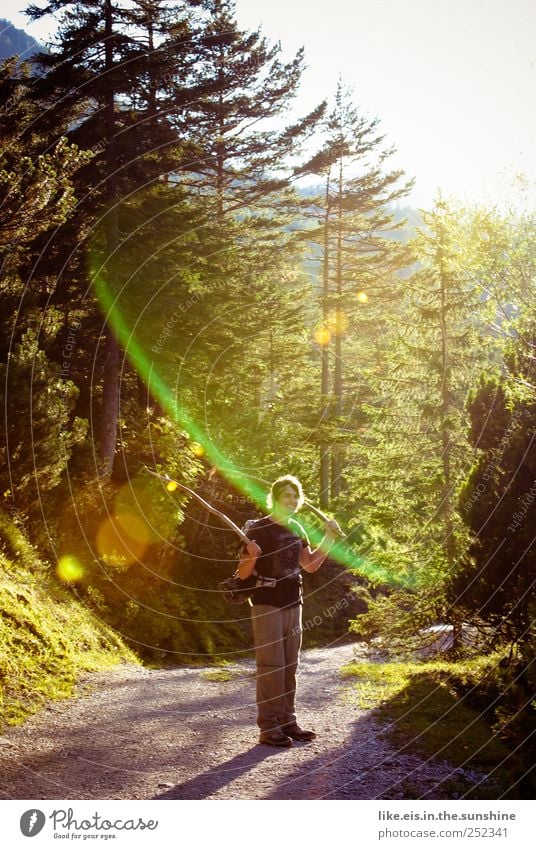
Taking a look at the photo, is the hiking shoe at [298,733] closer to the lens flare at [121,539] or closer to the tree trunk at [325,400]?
the lens flare at [121,539]

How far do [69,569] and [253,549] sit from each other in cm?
1033

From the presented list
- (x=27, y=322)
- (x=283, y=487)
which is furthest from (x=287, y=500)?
(x=27, y=322)

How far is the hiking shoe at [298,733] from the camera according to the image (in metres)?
7.45

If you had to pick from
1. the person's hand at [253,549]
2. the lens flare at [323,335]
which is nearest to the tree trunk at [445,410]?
the person's hand at [253,549]

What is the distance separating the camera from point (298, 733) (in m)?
7.47

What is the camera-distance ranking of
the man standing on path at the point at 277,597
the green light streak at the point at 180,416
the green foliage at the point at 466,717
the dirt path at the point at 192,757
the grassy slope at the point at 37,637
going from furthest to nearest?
the green light streak at the point at 180,416 < the grassy slope at the point at 37,637 < the man standing on path at the point at 277,597 < the green foliage at the point at 466,717 < the dirt path at the point at 192,757

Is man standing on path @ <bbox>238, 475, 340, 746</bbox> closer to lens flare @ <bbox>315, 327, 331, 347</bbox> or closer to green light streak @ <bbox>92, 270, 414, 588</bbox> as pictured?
green light streak @ <bbox>92, 270, 414, 588</bbox>

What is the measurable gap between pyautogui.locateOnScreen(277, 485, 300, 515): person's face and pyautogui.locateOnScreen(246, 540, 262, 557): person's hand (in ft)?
1.67

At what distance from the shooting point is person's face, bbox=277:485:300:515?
23.9ft

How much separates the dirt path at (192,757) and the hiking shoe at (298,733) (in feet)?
0.32

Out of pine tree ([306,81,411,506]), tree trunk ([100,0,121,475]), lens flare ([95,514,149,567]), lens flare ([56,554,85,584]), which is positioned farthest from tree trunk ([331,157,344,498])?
lens flare ([56,554,85,584])
